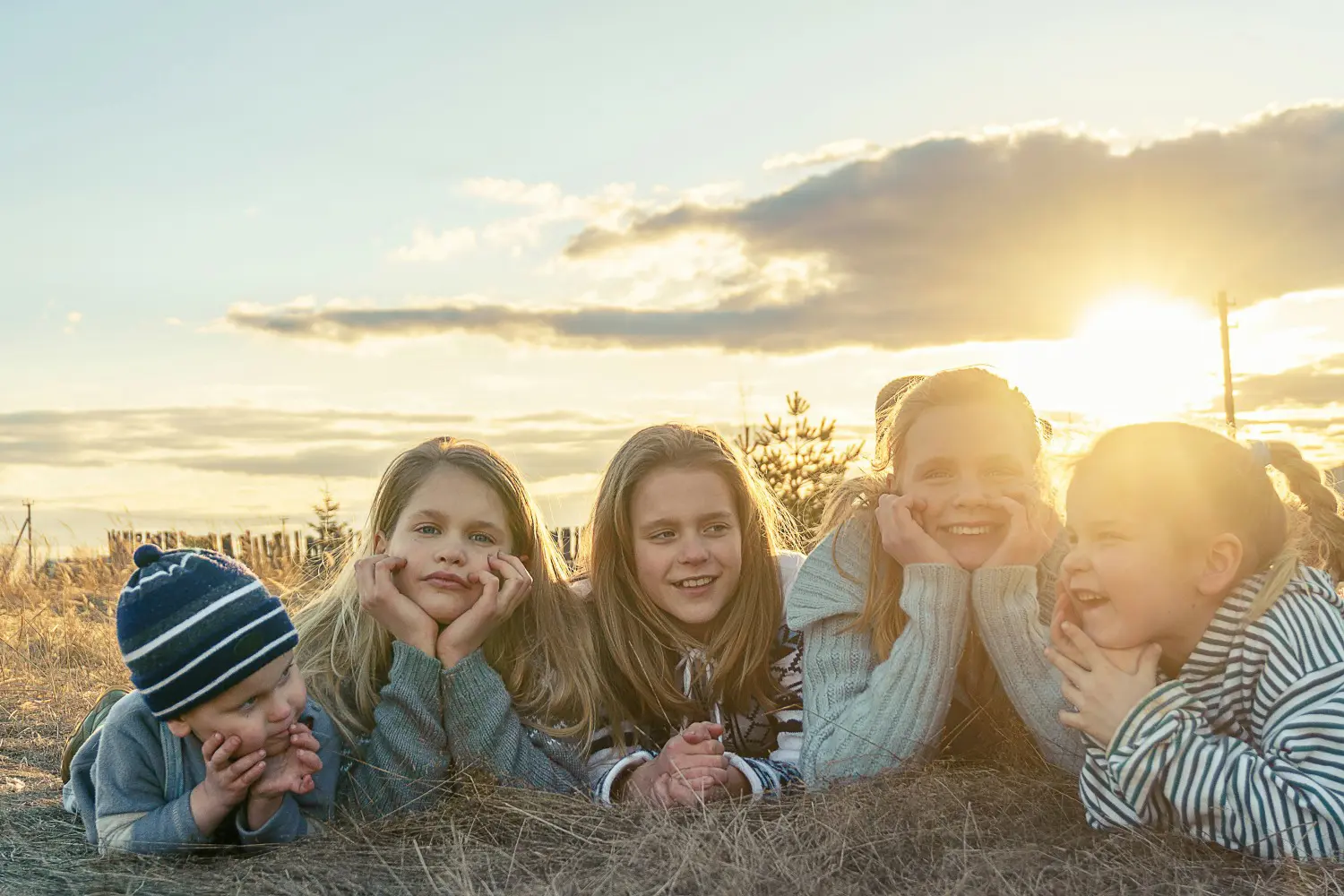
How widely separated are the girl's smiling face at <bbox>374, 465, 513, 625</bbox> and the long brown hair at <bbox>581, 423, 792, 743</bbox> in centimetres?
45

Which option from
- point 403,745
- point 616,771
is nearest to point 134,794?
point 403,745

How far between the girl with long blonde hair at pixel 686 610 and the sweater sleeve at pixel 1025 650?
0.88 meters

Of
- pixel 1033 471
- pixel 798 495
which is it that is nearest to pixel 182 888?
pixel 1033 471

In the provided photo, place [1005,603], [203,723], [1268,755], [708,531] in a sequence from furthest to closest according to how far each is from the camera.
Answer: [708,531]
[1005,603]
[203,723]
[1268,755]

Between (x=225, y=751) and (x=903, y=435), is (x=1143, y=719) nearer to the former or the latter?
(x=903, y=435)

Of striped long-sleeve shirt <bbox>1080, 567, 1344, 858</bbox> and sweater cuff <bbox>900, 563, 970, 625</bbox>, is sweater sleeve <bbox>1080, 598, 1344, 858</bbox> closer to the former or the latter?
striped long-sleeve shirt <bbox>1080, 567, 1344, 858</bbox>

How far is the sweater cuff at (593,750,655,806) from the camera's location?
3.97 meters

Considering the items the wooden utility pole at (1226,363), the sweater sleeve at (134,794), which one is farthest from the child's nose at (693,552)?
the wooden utility pole at (1226,363)

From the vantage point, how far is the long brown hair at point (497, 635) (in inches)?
170

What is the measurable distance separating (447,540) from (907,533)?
67.3 inches

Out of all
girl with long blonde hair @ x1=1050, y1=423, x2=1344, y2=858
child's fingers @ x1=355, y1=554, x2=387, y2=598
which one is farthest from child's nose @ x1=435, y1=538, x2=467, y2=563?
girl with long blonde hair @ x1=1050, y1=423, x2=1344, y2=858

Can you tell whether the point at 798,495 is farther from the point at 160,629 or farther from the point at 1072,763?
the point at 160,629

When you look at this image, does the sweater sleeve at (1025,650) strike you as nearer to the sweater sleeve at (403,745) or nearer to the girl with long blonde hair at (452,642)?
the girl with long blonde hair at (452,642)

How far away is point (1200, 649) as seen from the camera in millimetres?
3291
